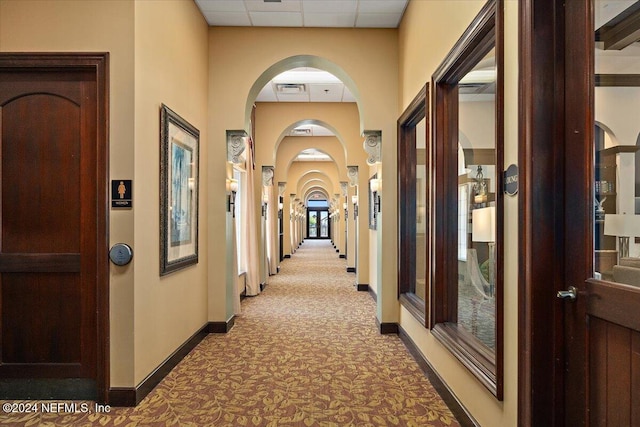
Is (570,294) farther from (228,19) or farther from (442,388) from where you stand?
(228,19)

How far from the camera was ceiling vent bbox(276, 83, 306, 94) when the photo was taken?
8.77 meters

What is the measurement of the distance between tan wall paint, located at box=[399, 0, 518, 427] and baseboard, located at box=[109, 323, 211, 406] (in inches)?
101

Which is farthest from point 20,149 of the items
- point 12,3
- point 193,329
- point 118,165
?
point 193,329

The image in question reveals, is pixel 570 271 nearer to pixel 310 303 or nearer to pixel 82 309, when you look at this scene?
pixel 82 309

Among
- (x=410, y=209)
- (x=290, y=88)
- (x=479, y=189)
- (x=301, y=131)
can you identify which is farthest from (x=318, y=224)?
(x=479, y=189)

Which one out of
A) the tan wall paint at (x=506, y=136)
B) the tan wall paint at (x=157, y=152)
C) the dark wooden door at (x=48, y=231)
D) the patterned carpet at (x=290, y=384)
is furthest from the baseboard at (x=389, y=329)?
the dark wooden door at (x=48, y=231)

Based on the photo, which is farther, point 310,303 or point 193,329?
point 310,303

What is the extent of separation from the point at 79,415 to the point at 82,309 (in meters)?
0.82

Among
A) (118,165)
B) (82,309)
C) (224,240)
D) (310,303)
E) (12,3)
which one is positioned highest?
(12,3)

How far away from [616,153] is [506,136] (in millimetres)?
691

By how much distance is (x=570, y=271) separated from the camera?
211 centimetres

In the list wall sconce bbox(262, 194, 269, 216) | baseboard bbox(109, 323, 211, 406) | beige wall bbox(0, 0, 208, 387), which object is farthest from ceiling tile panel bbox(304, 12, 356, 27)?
wall sconce bbox(262, 194, 269, 216)

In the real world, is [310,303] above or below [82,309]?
below

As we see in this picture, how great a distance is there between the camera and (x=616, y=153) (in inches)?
73.0
